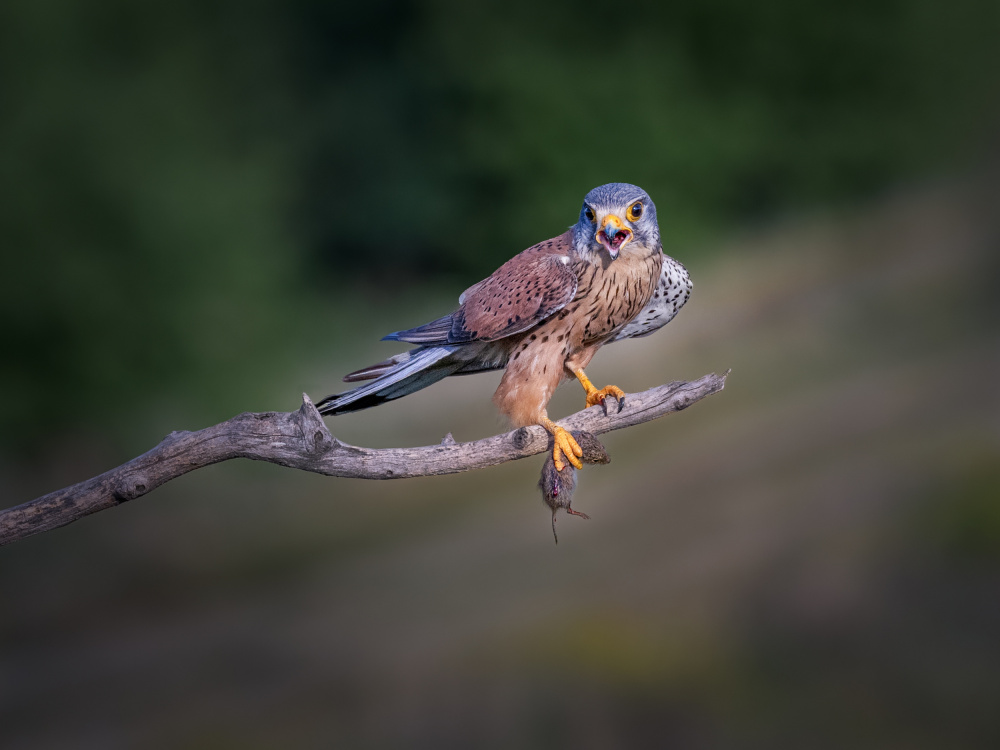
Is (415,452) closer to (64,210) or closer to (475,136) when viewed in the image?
(64,210)

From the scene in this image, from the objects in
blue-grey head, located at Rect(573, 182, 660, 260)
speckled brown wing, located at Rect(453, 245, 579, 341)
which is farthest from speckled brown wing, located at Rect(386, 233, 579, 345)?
blue-grey head, located at Rect(573, 182, 660, 260)

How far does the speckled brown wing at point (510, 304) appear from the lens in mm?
1713

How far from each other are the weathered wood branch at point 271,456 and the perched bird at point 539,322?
8cm

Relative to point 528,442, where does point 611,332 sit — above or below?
above

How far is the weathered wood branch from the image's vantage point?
172 centimetres

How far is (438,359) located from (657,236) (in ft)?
1.59

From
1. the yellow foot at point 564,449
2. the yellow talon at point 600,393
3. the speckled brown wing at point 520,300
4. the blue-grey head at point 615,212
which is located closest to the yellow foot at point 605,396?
the yellow talon at point 600,393

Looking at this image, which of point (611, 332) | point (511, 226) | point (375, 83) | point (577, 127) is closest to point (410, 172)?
point (375, 83)

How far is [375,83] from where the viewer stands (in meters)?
5.45

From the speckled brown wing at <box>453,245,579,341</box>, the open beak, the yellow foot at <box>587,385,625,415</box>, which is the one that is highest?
the speckled brown wing at <box>453,245,579,341</box>

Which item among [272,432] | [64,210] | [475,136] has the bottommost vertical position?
[272,432]

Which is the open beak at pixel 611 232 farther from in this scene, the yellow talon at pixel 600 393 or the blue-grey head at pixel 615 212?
the yellow talon at pixel 600 393

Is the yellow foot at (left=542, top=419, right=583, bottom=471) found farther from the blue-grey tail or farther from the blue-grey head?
the blue-grey head

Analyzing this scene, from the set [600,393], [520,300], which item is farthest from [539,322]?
[600,393]
